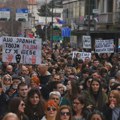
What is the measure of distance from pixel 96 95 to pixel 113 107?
1471 mm

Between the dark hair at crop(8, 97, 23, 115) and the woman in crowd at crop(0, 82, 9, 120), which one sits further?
the woman in crowd at crop(0, 82, 9, 120)

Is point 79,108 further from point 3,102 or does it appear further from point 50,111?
point 3,102

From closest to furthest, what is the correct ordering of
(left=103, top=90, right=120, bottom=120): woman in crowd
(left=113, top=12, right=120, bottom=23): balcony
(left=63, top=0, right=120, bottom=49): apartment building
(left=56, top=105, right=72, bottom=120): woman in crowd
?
(left=56, top=105, right=72, bottom=120): woman in crowd → (left=103, top=90, right=120, bottom=120): woman in crowd → (left=113, top=12, right=120, bottom=23): balcony → (left=63, top=0, right=120, bottom=49): apartment building

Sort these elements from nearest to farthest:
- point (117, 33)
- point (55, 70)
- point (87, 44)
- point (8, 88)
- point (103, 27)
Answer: point (8, 88)
point (55, 70)
point (87, 44)
point (117, 33)
point (103, 27)

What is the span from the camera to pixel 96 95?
12.2 metres

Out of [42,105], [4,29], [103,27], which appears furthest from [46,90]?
[4,29]

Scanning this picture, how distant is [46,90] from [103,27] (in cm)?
4236

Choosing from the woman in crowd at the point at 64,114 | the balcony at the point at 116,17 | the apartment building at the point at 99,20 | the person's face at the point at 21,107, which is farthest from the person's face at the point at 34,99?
the balcony at the point at 116,17

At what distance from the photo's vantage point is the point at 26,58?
59.0 ft

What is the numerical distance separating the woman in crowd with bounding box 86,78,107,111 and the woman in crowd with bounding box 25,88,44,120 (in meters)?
1.30

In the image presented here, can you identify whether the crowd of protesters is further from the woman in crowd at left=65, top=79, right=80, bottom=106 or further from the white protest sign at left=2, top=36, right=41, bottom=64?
the white protest sign at left=2, top=36, right=41, bottom=64

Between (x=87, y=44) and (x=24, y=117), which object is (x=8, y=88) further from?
(x=87, y=44)

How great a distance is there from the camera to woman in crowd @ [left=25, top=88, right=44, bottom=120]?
34.2ft

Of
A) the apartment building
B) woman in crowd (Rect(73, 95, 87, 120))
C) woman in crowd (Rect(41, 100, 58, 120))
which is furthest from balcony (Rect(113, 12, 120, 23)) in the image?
woman in crowd (Rect(41, 100, 58, 120))
